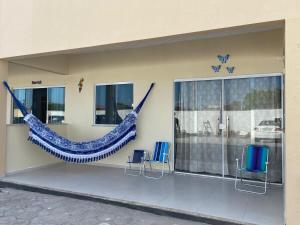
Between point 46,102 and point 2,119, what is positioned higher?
point 46,102

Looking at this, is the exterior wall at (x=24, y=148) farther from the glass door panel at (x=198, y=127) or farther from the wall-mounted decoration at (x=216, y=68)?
the wall-mounted decoration at (x=216, y=68)

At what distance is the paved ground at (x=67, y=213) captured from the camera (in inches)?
136

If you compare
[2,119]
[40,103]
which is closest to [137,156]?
[2,119]

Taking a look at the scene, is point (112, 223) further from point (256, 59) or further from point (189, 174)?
point (256, 59)

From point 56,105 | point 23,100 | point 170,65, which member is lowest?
point 56,105

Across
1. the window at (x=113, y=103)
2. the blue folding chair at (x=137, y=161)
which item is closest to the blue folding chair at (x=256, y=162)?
the blue folding chair at (x=137, y=161)

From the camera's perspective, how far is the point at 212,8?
339 centimetres

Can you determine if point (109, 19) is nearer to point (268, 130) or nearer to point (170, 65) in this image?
point (170, 65)

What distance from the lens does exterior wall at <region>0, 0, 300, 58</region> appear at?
10.5 ft

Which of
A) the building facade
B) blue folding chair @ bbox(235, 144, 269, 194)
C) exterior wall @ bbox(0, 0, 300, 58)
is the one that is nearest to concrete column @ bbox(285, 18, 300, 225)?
the building facade

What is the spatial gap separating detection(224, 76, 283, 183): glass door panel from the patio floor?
463 mm

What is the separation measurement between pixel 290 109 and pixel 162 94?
3.27 metres

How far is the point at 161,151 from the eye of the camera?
566cm

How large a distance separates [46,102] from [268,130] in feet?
18.9
